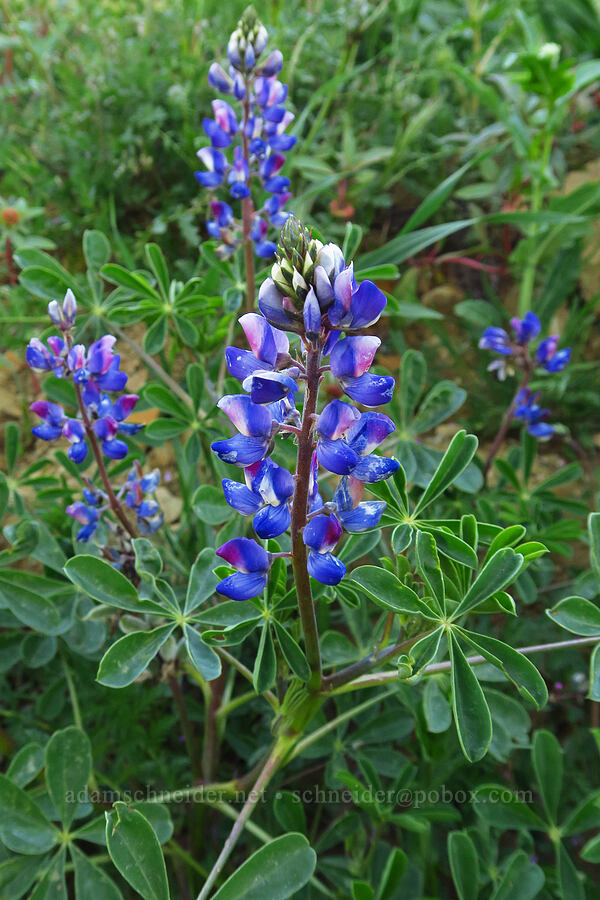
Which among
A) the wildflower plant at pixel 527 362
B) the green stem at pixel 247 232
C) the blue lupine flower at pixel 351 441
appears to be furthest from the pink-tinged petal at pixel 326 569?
the wildflower plant at pixel 527 362

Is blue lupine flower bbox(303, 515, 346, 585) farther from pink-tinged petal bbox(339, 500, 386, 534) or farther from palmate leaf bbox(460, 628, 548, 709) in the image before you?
palmate leaf bbox(460, 628, 548, 709)

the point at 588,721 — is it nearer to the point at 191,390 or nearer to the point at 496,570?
the point at 496,570

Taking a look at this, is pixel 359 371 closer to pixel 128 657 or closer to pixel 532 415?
pixel 128 657

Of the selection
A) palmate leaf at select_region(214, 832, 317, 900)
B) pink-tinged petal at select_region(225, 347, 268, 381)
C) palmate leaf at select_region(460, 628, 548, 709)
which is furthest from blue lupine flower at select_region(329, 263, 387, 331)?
palmate leaf at select_region(214, 832, 317, 900)

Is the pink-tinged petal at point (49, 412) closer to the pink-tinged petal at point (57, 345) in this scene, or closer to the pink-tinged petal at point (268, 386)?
the pink-tinged petal at point (57, 345)

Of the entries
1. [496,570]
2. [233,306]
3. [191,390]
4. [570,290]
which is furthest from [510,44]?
[496,570]

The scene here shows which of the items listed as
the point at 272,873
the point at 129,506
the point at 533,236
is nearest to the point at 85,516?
the point at 129,506
